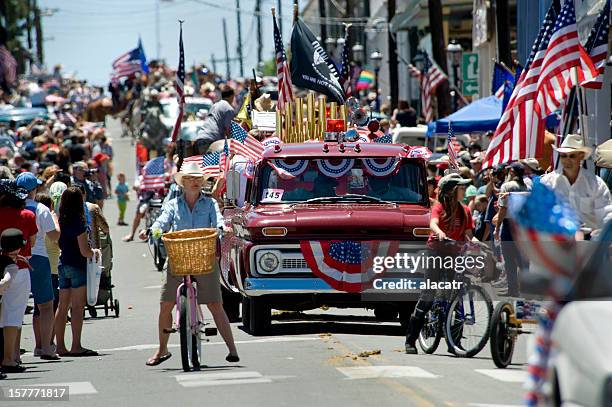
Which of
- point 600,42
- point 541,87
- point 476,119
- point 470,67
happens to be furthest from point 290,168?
point 470,67

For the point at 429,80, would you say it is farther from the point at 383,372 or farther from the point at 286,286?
the point at 383,372

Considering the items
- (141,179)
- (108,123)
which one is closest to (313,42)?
(141,179)

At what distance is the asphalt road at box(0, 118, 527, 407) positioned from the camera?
11.7 meters

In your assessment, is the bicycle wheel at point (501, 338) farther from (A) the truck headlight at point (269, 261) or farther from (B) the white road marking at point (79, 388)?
(B) the white road marking at point (79, 388)

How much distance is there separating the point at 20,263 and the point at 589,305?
755cm

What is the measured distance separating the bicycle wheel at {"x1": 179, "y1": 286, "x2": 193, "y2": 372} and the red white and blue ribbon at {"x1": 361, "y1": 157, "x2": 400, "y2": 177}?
12.5 ft

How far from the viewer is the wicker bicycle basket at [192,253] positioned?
13.6 m

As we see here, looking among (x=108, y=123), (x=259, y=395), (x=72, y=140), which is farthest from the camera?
(x=108, y=123)

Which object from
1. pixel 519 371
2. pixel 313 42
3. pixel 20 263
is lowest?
pixel 519 371

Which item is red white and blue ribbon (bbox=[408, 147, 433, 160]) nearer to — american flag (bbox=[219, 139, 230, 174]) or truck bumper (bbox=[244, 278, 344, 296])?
truck bumper (bbox=[244, 278, 344, 296])

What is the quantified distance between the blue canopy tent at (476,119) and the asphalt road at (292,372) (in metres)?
11.0

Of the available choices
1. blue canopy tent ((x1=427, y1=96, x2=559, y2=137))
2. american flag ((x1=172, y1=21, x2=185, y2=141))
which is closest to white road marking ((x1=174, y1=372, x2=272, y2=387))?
american flag ((x1=172, y1=21, x2=185, y2=141))

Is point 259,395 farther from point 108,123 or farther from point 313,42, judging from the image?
point 108,123

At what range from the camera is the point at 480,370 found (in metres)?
13.2
